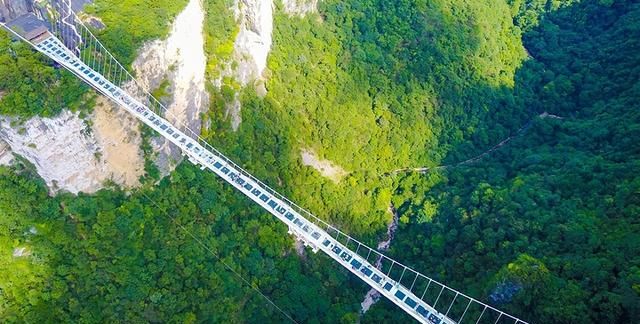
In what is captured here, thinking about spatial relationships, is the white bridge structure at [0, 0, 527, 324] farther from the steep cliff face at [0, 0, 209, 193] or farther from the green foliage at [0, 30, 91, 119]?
the steep cliff face at [0, 0, 209, 193]

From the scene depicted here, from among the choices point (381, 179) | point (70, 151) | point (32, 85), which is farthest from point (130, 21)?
point (381, 179)

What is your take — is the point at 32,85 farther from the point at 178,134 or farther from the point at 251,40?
the point at 251,40

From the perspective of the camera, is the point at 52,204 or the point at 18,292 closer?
the point at 18,292

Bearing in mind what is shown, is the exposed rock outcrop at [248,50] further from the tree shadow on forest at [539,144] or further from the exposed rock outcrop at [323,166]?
the tree shadow on forest at [539,144]

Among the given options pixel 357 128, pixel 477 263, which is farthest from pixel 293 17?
pixel 477 263

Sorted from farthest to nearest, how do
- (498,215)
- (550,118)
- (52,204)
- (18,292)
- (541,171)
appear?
(550,118), (541,171), (498,215), (52,204), (18,292)

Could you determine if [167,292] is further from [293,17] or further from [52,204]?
[293,17]

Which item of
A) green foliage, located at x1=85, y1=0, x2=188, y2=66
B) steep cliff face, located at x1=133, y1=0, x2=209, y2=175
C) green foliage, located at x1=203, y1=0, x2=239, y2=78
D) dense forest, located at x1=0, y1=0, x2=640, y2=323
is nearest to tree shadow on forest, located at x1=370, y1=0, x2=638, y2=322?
dense forest, located at x1=0, y1=0, x2=640, y2=323
